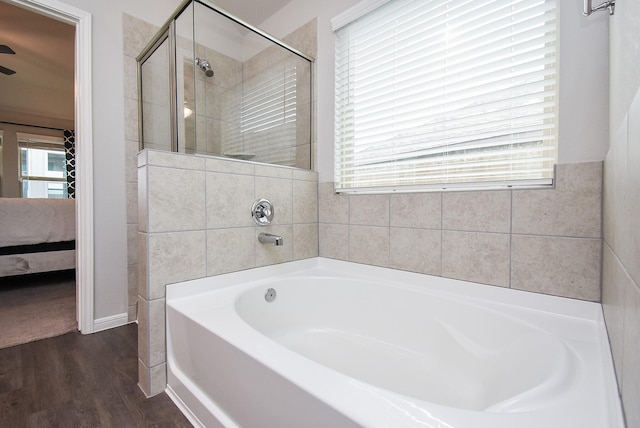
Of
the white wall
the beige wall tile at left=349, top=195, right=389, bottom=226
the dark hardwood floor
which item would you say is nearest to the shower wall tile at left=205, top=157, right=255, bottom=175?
the beige wall tile at left=349, top=195, right=389, bottom=226

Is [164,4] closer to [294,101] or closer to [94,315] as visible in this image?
[294,101]

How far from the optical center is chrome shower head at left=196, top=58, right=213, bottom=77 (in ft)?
5.36

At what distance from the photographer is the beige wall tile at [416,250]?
138 cm

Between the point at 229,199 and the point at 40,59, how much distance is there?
355 cm

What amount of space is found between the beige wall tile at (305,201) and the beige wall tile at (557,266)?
1142 mm

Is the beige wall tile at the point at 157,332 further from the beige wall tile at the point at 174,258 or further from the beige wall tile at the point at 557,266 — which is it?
the beige wall tile at the point at 557,266

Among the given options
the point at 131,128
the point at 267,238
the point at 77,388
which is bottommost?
the point at 77,388

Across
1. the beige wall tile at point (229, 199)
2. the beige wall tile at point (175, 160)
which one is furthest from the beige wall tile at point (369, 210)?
the beige wall tile at point (175, 160)

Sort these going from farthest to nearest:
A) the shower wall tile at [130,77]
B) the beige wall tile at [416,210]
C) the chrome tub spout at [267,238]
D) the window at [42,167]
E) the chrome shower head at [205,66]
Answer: the window at [42,167] < the shower wall tile at [130,77] < the chrome shower head at [205,66] < the chrome tub spout at [267,238] < the beige wall tile at [416,210]

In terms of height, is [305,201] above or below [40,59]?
below

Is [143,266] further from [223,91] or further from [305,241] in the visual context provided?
[223,91]

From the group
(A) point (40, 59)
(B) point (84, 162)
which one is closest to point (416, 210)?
(B) point (84, 162)

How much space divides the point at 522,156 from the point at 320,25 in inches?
61.4

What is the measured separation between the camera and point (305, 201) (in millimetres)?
1857
